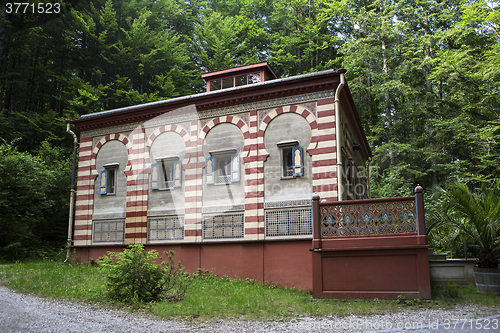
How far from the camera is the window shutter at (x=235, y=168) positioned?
52.3 ft

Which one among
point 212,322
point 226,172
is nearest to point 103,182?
point 226,172

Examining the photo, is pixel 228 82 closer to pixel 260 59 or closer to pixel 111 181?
pixel 111 181

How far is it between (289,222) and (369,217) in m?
3.95

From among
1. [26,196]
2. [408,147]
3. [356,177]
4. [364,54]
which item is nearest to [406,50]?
[364,54]

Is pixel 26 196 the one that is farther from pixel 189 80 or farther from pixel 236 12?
pixel 236 12

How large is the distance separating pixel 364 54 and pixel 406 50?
11.8ft

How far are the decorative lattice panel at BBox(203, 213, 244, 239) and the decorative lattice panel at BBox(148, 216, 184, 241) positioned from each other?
4.01 ft

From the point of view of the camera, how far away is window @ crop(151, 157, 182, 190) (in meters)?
17.4

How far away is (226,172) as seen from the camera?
16547 mm

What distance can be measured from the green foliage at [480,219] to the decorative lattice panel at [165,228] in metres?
10.1

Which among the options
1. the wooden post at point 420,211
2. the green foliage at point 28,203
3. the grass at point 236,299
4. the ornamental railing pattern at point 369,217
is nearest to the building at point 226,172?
the grass at point 236,299

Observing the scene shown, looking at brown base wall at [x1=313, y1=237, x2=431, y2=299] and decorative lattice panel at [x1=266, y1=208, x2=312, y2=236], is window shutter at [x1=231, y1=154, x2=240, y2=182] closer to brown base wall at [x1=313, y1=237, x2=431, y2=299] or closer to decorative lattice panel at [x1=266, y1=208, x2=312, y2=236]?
decorative lattice panel at [x1=266, y1=208, x2=312, y2=236]

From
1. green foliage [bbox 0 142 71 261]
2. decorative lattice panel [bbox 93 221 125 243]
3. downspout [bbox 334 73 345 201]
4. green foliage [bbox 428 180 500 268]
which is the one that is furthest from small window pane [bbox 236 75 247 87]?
green foliage [bbox 0 142 71 261]

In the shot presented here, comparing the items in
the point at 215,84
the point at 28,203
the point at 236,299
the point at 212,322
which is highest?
the point at 215,84
